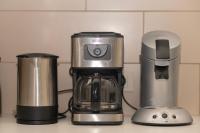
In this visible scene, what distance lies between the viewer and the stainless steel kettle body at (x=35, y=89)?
113cm

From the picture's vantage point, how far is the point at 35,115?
1.13 metres

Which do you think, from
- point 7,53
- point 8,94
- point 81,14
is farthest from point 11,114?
point 81,14

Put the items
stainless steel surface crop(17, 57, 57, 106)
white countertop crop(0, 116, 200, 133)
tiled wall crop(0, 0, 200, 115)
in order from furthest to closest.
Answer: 1. tiled wall crop(0, 0, 200, 115)
2. stainless steel surface crop(17, 57, 57, 106)
3. white countertop crop(0, 116, 200, 133)

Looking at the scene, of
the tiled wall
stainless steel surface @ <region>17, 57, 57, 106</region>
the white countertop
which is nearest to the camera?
the white countertop

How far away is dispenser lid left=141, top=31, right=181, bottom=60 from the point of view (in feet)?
A: 3.75

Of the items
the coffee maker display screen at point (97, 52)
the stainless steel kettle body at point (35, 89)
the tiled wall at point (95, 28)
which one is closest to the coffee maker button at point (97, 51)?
the coffee maker display screen at point (97, 52)

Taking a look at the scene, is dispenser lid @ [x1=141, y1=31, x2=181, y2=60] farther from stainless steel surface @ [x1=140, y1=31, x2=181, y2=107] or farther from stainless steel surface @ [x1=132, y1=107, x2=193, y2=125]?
stainless steel surface @ [x1=132, y1=107, x2=193, y2=125]

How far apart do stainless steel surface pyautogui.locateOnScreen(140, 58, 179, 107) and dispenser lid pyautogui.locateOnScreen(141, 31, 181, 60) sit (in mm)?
20

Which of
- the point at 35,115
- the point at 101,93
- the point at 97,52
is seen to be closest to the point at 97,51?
the point at 97,52

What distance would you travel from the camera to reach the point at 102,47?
3.67 feet

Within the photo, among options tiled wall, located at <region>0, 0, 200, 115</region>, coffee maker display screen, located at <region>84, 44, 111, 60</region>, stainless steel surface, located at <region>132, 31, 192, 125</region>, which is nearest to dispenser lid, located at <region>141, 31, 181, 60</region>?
stainless steel surface, located at <region>132, 31, 192, 125</region>

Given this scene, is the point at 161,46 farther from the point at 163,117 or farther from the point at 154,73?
the point at 163,117

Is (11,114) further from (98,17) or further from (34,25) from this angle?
(98,17)

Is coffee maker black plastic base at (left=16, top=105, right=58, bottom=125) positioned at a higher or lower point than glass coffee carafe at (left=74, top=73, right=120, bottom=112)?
lower
